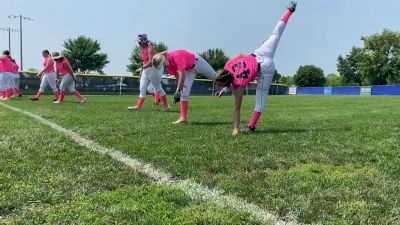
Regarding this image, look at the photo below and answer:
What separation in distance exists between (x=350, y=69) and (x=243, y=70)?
368 feet

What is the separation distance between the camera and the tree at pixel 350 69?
110 meters

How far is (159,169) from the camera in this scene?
13.1 ft

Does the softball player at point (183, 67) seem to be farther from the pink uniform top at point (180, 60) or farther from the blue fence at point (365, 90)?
the blue fence at point (365, 90)

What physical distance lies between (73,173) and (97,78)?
32562 millimetres

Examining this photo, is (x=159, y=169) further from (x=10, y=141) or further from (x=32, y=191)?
(x=10, y=141)

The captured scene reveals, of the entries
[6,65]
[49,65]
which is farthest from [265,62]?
[6,65]

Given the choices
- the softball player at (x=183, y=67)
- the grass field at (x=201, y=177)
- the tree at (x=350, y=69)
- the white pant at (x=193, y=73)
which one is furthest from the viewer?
the tree at (x=350, y=69)

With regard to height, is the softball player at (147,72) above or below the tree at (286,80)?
below

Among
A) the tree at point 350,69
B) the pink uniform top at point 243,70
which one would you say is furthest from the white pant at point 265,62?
the tree at point 350,69

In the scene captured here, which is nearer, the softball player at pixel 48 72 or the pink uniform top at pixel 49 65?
the pink uniform top at pixel 49 65

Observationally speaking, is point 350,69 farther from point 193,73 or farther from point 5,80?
point 193,73

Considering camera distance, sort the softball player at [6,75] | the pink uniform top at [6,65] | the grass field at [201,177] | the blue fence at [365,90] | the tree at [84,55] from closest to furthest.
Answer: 1. the grass field at [201,177]
2. the softball player at [6,75]
3. the pink uniform top at [6,65]
4. the blue fence at [365,90]
5. the tree at [84,55]

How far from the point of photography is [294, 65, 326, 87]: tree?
11373 centimetres

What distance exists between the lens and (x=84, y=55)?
85375mm
